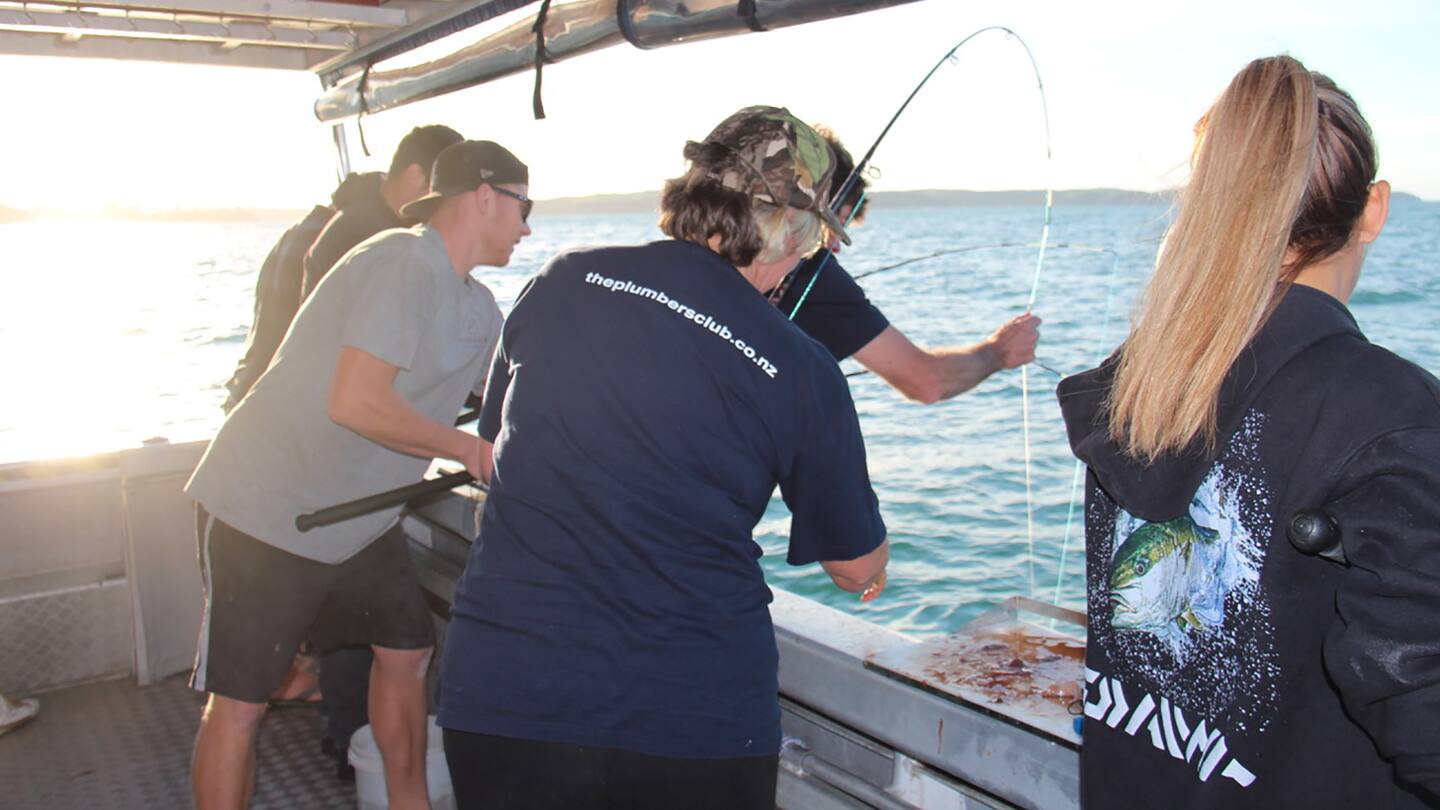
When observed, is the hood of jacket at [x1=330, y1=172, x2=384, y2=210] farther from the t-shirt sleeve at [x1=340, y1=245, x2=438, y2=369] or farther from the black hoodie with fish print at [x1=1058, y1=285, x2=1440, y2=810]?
the black hoodie with fish print at [x1=1058, y1=285, x2=1440, y2=810]

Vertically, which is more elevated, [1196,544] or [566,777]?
[1196,544]

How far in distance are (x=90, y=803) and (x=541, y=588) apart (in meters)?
2.26

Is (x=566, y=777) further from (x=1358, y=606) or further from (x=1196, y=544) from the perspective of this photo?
(x=1358, y=606)

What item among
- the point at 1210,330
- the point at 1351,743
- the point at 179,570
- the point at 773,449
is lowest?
the point at 179,570

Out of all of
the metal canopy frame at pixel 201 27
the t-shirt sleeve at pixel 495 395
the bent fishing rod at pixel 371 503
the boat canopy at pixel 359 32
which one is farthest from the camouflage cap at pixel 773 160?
the metal canopy frame at pixel 201 27

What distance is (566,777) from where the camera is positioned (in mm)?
1624

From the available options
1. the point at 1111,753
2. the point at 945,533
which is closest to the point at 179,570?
the point at 1111,753

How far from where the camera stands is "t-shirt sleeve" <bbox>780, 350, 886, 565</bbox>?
1637 mm

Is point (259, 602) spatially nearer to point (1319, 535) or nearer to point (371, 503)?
point (371, 503)

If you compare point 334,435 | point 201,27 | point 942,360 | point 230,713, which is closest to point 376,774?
point 230,713

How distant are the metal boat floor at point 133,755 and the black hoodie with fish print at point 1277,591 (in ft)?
8.27

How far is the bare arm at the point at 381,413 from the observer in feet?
7.89

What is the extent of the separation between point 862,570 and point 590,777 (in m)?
0.48

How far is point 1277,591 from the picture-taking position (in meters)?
1.12
